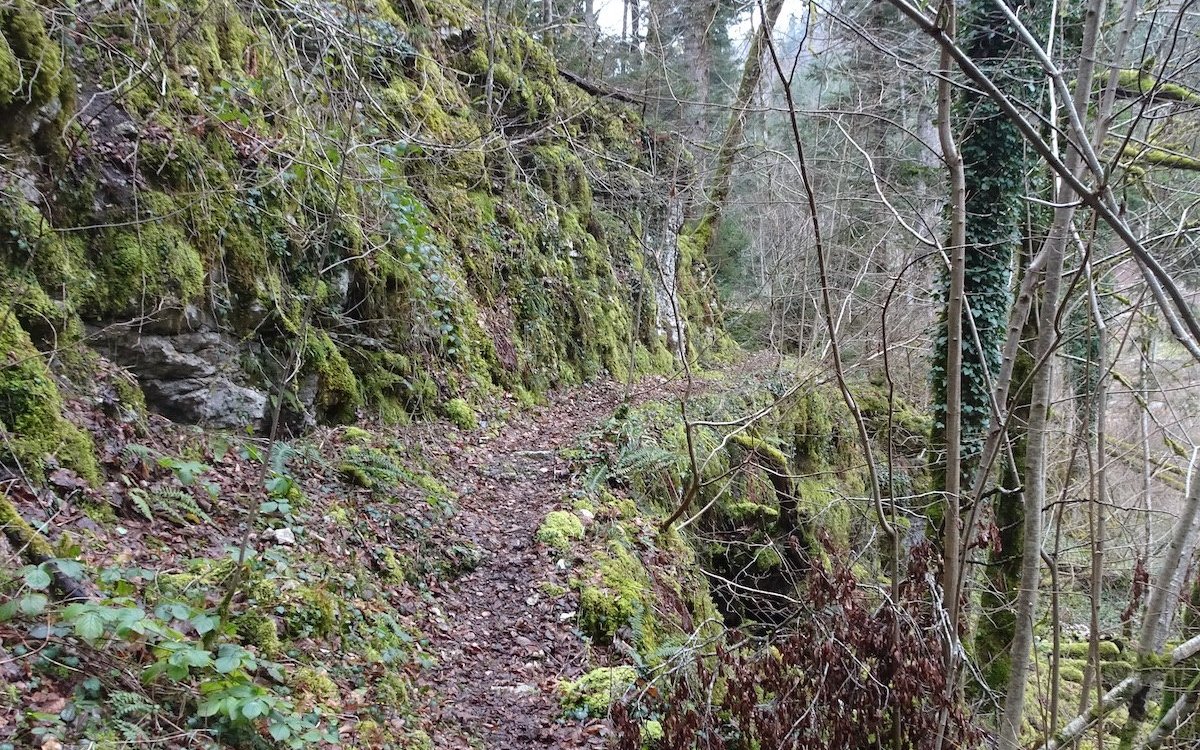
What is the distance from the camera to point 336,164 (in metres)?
5.31

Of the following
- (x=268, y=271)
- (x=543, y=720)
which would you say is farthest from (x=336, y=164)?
(x=543, y=720)

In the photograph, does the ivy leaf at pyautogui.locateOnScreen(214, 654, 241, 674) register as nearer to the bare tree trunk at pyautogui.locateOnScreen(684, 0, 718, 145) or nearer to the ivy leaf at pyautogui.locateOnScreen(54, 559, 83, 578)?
the ivy leaf at pyautogui.locateOnScreen(54, 559, 83, 578)

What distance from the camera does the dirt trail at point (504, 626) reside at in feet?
11.9

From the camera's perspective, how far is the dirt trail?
363 centimetres

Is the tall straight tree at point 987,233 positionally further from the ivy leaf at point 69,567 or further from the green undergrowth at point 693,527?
the ivy leaf at point 69,567

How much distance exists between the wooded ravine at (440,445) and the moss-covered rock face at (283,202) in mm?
35

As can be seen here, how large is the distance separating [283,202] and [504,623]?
383 cm

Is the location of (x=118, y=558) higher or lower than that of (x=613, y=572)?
higher

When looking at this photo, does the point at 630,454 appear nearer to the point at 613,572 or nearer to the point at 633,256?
the point at 613,572

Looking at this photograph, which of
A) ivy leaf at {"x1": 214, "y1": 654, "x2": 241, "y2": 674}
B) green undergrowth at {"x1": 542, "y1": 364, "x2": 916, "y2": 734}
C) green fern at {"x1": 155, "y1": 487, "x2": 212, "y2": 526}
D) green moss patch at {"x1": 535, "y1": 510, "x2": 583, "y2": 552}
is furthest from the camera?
green moss patch at {"x1": 535, "y1": 510, "x2": 583, "y2": 552}

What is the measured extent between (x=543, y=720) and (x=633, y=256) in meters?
12.2

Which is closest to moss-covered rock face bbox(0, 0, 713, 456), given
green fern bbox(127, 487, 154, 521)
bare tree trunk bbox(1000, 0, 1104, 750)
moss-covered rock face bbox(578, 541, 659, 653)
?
green fern bbox(127, 487, 154, 521)

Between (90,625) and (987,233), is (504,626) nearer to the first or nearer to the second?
(90,625)

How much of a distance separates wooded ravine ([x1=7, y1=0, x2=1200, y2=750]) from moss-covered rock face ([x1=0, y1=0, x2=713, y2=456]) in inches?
1.4
